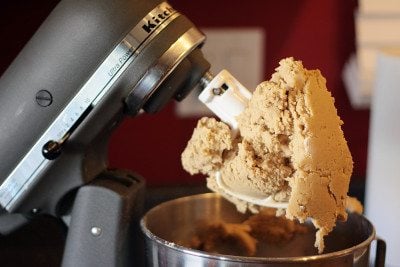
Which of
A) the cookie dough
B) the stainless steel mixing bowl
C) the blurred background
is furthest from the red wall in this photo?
the cookie dough

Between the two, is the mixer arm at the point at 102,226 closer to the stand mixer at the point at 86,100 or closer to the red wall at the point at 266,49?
the stand mixer at the point at 86,100

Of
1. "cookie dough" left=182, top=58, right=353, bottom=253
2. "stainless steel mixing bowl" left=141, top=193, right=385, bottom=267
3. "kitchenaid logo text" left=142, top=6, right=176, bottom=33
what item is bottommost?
"stainless steel mixing bowl" left=141, top=193, right=385, bottom=267

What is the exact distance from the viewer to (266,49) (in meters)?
1.22

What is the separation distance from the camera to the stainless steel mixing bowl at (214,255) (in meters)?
0.67

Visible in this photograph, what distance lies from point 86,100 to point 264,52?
21.6 inches

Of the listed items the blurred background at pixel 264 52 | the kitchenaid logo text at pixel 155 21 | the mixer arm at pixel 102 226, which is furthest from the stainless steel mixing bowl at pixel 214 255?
the blurred background at pixel 264 52

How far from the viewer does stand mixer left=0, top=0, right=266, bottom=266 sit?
2.35ft

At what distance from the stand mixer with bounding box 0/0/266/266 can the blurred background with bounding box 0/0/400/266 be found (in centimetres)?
39

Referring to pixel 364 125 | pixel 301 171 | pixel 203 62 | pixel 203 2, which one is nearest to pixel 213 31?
pixel 203 2

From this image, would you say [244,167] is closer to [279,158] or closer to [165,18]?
[279,158]

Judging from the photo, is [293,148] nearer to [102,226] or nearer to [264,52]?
[102,226]

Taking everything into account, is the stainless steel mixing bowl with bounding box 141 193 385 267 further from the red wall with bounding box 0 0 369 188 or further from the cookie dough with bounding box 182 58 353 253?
the red wall with bounding box 0 0 369 188

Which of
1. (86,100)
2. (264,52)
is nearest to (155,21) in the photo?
(86,100)

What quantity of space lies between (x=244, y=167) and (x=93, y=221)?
6.5 inches
